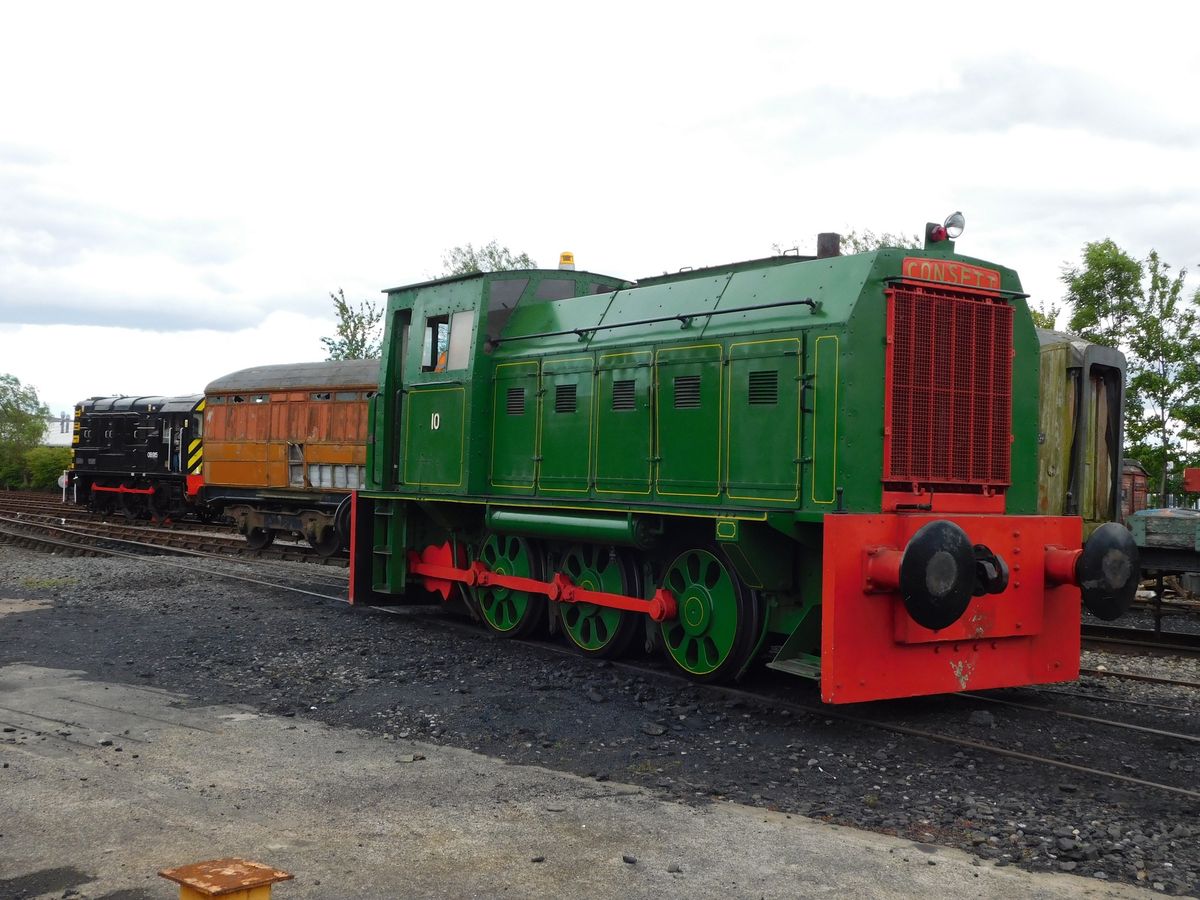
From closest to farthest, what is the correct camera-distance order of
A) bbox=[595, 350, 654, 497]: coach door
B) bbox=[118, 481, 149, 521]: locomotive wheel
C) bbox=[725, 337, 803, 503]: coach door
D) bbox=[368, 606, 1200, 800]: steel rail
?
bbox=[368, 606, 1200, 800]: steel rail, bbox=[725, 337, 803, 503]: coach door, bbox=[595, 350, 654, 497]: coach door, bbox=[118, 481, 149, 521]: locomotive wheel

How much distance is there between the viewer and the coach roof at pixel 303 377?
64.2 ft

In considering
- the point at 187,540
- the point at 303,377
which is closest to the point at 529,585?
the point at 303,377

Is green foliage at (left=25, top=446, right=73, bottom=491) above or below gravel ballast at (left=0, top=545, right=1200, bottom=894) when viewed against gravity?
above

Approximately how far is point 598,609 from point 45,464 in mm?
46694

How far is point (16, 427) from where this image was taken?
54844 millimetres

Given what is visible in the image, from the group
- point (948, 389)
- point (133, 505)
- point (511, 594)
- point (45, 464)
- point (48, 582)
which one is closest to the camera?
point (948, 389)

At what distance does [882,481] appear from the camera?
24.9ft

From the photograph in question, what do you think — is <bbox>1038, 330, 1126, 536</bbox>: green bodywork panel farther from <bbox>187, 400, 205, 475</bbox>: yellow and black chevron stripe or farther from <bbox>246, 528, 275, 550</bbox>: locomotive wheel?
<bbox>187, 400, 205, 475</bbox>: yellow and black chevron stripe

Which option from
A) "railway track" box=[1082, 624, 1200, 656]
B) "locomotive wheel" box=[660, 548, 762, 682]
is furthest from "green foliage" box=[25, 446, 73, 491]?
"railway track" box=[1082, 624, 1200, 656]

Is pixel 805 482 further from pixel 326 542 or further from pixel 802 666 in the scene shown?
pixel 326 542

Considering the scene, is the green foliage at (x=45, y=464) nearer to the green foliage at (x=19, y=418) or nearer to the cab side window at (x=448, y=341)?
the green foliage at (x=19, y=418)

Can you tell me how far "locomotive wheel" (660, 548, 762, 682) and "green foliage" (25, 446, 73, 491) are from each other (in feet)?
151

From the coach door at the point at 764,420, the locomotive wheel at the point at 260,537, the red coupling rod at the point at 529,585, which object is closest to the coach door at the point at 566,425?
the red coupling rod at the point at 529,585

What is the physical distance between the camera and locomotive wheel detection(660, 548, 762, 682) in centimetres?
815
